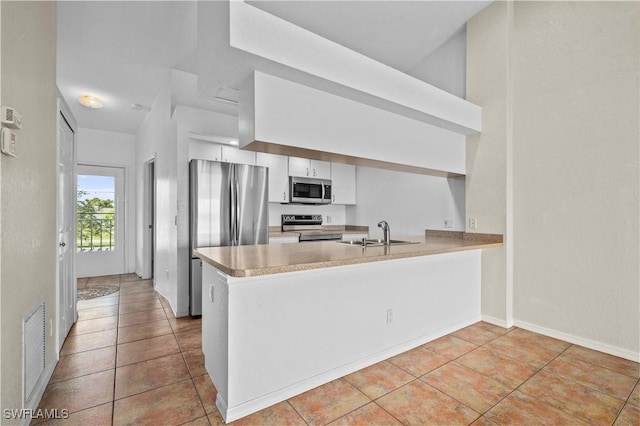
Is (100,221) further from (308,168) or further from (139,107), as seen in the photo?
(308,168)

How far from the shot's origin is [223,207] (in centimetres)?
356

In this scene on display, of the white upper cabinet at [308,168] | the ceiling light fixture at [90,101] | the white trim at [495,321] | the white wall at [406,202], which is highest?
the ceiling light fixture at [90,101]

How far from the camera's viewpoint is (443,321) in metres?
2.88

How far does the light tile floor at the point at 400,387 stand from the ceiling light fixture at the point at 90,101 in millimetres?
3363

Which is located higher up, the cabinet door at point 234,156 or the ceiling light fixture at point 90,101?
the ceiling light fixture at point 90,101

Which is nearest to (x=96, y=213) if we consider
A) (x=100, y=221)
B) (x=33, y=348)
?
(x=100, y=221)

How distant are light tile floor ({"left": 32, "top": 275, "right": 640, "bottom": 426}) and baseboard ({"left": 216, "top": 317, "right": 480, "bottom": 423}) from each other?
40 millimetres

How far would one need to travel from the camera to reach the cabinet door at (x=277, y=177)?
432cm

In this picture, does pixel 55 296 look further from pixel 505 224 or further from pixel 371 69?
pixel 505 224

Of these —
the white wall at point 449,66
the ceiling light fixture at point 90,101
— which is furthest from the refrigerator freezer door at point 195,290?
the white wall at point 449,66

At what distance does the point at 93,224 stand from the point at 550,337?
23.4 ft

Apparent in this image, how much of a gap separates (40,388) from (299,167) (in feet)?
11.6

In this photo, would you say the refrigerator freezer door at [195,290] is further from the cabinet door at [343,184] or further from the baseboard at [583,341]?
the baseboard at [583,341]

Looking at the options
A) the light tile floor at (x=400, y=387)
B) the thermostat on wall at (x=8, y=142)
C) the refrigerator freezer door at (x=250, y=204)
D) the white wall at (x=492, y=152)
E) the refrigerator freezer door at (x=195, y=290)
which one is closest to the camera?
the thermostat on wall at (x=8, y=142)
